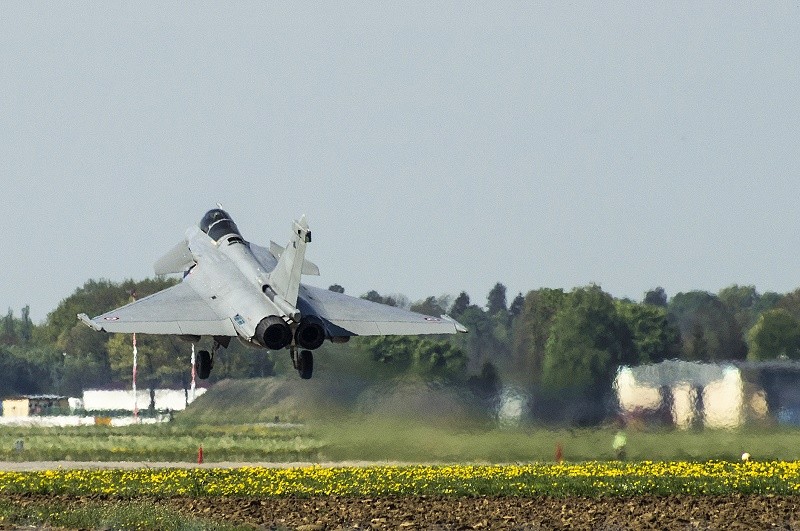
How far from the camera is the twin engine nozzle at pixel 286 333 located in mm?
35562

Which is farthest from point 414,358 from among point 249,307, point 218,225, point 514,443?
point 249,307

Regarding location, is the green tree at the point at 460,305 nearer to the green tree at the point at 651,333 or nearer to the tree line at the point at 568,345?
the tree line at the point at 568,345

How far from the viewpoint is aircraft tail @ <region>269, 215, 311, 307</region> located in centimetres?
3531

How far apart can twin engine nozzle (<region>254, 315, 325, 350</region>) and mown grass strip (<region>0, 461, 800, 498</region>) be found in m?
3.15

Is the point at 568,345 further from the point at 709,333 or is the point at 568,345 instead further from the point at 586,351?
the point at 709,333

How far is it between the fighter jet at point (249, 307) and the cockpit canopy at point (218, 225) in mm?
27

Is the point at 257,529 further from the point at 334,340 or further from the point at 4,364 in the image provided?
the point at 4,364

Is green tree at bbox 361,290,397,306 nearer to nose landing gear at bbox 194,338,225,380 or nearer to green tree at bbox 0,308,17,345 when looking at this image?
nose landing gear at bbox 194,338,225,380

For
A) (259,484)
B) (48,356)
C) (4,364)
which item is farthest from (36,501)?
(48,356)

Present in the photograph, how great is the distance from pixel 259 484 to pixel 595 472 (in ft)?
26.5

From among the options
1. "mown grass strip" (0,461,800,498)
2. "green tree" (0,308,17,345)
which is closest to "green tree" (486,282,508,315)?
"mown grass strip" (0,461,800,498)

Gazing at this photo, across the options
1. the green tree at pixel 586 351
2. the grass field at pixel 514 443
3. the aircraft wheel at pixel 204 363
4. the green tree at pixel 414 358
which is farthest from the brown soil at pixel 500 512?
the green tree at pixel 414 358

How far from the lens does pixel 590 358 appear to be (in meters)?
42.7

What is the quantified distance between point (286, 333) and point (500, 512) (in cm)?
904
